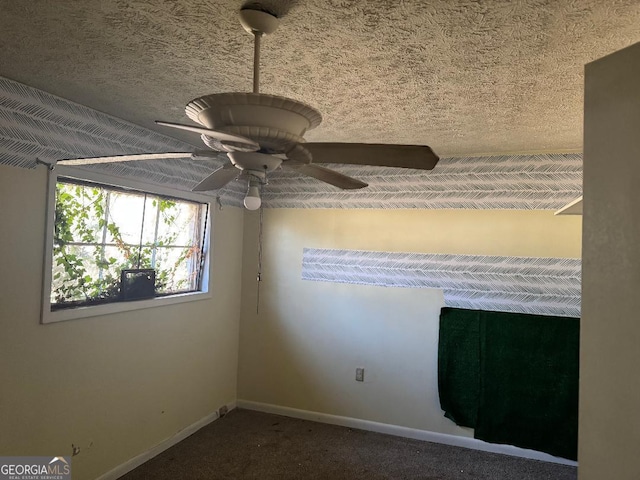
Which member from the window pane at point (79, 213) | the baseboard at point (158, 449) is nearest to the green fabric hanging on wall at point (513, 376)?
the baseboard at point (158, 449)

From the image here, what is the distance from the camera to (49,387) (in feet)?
8.05

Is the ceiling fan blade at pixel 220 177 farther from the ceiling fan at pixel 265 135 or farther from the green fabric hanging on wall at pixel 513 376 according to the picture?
the green fabric hanging on wall at pixel 513 376

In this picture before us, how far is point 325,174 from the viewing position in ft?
5.71

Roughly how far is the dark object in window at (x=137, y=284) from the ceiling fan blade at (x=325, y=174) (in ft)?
5.88

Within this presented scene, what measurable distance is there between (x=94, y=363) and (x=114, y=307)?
0.35m

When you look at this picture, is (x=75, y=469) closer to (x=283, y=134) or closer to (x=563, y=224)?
(x=283, y=134)

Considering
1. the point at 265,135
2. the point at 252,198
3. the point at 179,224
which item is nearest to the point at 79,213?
the point at 179,224

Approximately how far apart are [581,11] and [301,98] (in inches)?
50.8

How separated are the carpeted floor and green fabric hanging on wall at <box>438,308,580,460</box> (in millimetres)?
208

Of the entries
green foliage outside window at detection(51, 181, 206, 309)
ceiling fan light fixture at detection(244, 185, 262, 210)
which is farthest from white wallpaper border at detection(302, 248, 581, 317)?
ceiling fan light fixture at detection(244, 185, 262, 210)

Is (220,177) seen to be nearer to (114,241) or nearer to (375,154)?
(375,154)

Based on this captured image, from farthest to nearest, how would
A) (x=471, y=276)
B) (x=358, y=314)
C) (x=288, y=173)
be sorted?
(x=288, y=173) < (x=358, y=314) < (x=471, y=276)

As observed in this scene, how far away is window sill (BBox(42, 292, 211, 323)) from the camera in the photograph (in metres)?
2.47

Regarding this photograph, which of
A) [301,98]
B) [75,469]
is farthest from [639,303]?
[75,469]
